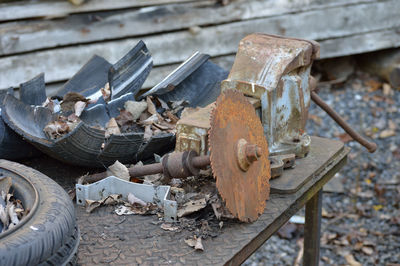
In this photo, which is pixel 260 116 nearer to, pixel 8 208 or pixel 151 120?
pixel 151 120

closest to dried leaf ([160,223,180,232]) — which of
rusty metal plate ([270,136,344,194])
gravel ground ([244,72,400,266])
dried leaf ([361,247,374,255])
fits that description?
rusty metal plate ([270,136,344,194])

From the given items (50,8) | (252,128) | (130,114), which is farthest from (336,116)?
(50,8)

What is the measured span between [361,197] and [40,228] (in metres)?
3.18

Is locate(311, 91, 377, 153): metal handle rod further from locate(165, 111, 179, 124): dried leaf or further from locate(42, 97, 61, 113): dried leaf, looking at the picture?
locate(42, 97, 61, 113): dried leaf

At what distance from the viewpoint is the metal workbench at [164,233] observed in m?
1.79

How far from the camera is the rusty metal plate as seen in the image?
7.25ft

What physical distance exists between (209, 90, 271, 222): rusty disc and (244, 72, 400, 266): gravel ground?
5.95ft

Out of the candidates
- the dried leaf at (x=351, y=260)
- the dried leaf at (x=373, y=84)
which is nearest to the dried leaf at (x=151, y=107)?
the dried leaf at (x=351, y=260)

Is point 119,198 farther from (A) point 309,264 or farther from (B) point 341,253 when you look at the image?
(B) point 341,253

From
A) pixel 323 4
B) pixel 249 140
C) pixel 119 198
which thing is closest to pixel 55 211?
pixel 119 198

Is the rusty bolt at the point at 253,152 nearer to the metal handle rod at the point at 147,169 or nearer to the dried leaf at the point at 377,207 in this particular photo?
the metal handle rod at the point at 147,169

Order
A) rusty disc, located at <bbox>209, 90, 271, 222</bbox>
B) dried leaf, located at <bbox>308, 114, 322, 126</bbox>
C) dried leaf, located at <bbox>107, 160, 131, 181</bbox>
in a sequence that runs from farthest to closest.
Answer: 1. dried leaf, located at <bbox>308, 114, 322, 126</bbox>
2. dried leaf, located at <bbox>107, 160, 131, 181</bbox>
3. rusty disc, located at <bbox>209, 90, 271, 222</bbox>

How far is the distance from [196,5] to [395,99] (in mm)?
2254

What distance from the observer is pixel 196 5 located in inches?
189
